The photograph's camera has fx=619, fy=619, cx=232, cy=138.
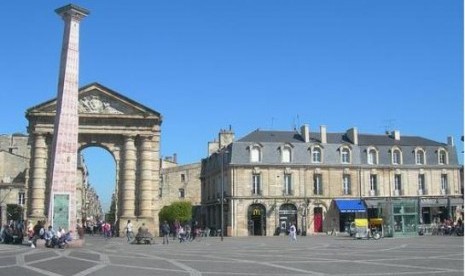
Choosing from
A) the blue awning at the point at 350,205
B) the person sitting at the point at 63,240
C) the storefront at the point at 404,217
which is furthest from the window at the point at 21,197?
the storefront at the point at 404,217

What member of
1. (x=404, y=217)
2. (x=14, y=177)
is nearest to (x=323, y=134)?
(x=404, y=217)

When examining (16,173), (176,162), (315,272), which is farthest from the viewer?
(176,162)

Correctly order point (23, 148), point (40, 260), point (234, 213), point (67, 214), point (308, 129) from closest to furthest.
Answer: point (40, 260), point (67, 214), point (234, 213), point (308, 129), point (23, 148)

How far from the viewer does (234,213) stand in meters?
58.6

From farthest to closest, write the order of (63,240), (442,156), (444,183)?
(442,156) < (444,183) < (63,240)

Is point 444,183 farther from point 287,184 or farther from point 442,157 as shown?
point 287,184

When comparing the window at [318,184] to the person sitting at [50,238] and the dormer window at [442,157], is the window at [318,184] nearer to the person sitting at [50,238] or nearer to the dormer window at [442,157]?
the dormer window at [442,157]

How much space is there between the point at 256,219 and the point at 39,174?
20702 mm

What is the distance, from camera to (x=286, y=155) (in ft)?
200

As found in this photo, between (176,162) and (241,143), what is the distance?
37693mm

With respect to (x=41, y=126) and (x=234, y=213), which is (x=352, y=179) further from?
(x=41, y=126)

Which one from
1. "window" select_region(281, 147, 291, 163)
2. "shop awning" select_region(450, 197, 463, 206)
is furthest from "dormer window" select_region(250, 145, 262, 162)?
"shop awning" select_region(450, 197, 463, 206)

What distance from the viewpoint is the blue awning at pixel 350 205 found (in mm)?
59125

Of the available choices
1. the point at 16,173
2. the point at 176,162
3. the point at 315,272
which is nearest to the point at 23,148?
the point at 16,173
